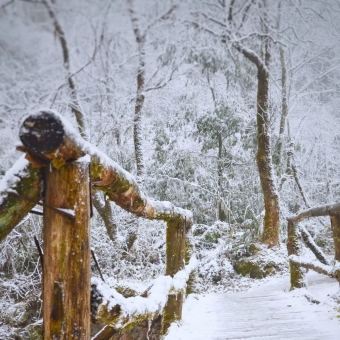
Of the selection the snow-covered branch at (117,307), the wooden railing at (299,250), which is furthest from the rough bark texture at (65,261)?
the wooden railing at (299,250)

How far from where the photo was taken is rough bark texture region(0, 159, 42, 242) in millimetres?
1104

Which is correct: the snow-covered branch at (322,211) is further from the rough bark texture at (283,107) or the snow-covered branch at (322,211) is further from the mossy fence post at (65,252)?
the rough bark texture at (283,107)

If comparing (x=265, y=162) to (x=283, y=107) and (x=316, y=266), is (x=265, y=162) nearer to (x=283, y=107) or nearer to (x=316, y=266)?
(x=283, y=107)

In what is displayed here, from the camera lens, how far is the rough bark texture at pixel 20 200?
1.10 metres

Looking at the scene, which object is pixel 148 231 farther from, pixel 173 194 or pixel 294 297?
pixel 294 297

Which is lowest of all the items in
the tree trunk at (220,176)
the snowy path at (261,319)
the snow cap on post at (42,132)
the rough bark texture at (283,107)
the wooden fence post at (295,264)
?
the snowy path at (261,319)

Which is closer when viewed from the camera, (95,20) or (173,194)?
(95,20)

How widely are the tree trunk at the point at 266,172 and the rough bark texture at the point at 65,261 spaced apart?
8925 millimetres

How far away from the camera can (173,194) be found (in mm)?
10758

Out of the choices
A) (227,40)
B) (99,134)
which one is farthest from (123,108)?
(227,40)

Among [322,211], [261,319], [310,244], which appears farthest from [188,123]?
[261,319]

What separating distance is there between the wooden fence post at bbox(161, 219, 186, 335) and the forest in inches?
12.8

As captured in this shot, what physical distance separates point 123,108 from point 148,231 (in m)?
3.45

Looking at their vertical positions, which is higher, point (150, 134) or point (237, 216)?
point (150, 134)
